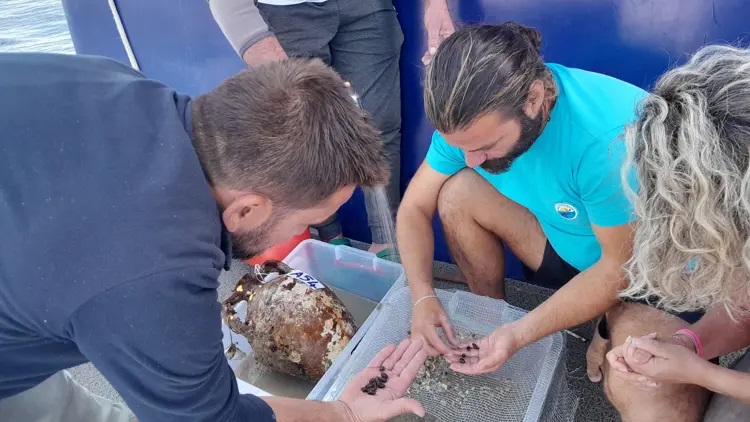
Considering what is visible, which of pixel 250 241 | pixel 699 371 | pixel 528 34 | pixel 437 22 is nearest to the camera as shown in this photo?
pixel 250 241

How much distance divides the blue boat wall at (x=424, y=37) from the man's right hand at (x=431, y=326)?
619 mm

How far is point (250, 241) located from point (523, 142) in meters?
0.75

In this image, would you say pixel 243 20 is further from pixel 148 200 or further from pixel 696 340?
pixel 696 340

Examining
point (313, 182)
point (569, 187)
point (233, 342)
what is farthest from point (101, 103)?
point (233, 342)

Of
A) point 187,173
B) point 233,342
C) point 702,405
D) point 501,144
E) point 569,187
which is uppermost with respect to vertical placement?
point 187,173

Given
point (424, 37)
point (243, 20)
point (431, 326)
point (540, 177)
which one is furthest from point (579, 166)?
point (243, 20)

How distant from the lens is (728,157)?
2.99ft

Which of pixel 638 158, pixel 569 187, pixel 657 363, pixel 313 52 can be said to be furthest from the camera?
pixel 313 52

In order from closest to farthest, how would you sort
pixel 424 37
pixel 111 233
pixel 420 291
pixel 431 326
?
pixel 111 233 < pixel 431 326 < pixel 420 291 < pixel 424 37

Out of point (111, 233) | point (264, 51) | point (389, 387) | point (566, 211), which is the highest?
point (111, 233)

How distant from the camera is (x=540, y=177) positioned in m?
1.49

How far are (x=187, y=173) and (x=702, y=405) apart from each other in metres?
1.28

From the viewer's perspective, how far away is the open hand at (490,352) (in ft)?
4.83

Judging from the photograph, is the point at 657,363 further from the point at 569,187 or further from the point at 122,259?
the point at 122,259
